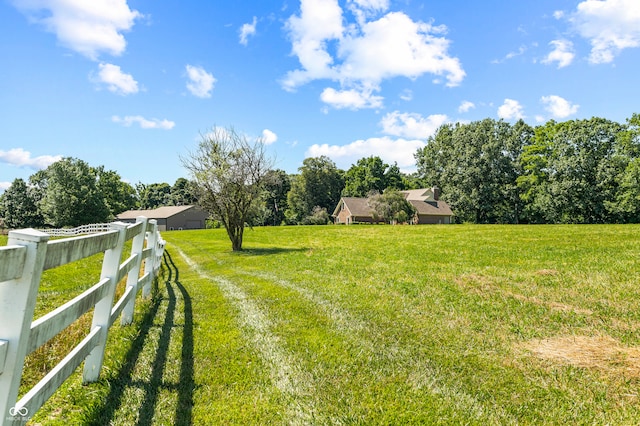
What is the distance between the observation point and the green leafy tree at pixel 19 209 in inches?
2729

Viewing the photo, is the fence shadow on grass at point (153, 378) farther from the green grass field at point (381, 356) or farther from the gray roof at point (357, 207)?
the gray roof at point (357, 207)

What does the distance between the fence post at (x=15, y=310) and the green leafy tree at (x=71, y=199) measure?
207ft

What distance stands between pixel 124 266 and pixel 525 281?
28.2ft

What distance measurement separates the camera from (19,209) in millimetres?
Answer: 69375

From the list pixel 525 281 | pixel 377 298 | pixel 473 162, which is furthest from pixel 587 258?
pixel 473 162

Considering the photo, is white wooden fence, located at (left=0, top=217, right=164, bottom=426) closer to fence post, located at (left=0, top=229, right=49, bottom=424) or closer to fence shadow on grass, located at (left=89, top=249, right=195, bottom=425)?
Result: fence post, located at (left=0, top=229, right=49, bottom=424)

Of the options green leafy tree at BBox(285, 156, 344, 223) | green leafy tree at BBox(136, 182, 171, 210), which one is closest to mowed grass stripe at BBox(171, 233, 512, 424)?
green leafy tree at BBox(285, 156, 344, 223)

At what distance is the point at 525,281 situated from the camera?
29.3 feet

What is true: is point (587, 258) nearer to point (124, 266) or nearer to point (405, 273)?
point (405, 273)

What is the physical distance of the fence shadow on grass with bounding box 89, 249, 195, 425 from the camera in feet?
10.7

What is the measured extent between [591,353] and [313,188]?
247 feet

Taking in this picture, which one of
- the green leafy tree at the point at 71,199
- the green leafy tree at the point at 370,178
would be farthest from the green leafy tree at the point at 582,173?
the green leafy tree at the point at 71,199

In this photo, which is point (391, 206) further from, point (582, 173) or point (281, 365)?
point (281, 365)

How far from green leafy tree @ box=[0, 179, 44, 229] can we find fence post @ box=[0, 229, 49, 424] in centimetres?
8328
